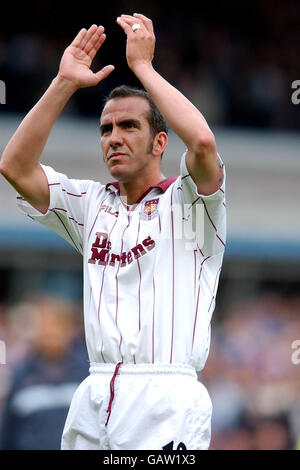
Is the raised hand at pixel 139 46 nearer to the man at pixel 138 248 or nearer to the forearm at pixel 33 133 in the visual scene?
the man at pixel 138 248

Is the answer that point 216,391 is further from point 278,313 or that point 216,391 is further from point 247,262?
point 247,262

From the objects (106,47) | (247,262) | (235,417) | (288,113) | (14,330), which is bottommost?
(235,417)

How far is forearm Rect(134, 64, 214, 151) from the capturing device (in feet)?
14.0

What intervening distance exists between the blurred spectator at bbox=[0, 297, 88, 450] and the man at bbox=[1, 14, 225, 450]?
2.64 metres

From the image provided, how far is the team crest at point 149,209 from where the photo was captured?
4574mm

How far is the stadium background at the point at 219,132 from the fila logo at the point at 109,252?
6914mm

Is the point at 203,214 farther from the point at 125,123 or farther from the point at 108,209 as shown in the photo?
the point at 125,123

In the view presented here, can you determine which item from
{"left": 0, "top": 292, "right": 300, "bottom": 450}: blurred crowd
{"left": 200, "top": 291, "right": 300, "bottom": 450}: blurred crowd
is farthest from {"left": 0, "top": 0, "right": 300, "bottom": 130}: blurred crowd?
{"left": 200, "top": 291, "right": 300, "bottom": 450}: blurred crowd

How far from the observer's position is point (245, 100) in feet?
53.5

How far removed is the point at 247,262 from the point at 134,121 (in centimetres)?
1050

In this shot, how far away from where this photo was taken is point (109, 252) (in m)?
4.53

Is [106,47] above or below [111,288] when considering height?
above

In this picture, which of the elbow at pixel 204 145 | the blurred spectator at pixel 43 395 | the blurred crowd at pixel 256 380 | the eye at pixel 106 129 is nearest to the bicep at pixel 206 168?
the elbow at pixel 204 145
